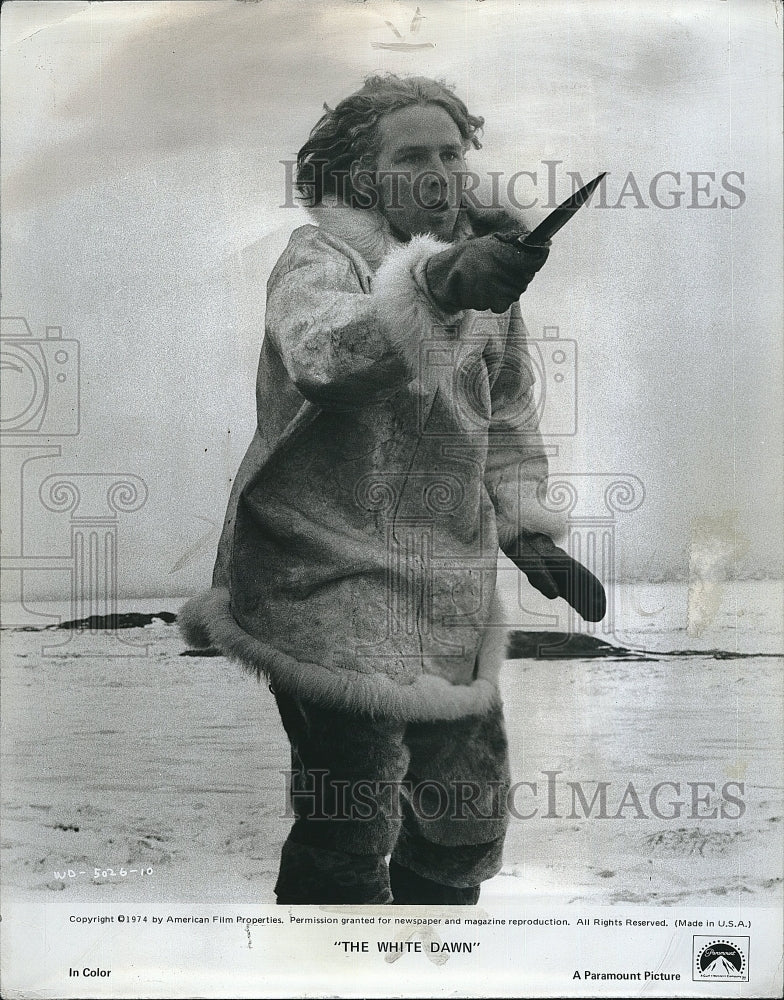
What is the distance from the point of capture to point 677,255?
2.07 metres

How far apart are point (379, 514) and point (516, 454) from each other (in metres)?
0.27

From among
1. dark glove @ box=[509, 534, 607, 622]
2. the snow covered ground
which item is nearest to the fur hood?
dark glove @ box=[509, 534, 607, 622]

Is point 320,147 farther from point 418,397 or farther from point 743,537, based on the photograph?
point 743,537

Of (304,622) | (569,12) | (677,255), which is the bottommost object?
(304,622)

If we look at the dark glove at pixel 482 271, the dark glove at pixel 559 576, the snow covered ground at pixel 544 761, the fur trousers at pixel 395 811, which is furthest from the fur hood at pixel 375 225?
the fur trousers at pixel 395 811

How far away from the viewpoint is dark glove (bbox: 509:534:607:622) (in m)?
2.04

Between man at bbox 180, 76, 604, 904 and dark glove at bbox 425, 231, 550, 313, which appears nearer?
dark glove at bbox 425, 231, 550, 313

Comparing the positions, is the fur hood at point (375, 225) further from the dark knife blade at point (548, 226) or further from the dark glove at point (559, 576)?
the dark glove at point (559, 576)

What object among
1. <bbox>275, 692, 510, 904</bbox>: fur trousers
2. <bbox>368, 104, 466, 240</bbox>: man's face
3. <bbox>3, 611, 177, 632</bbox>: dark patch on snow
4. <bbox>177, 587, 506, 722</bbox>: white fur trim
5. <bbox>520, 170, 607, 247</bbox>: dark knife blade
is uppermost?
<bbox>368, 104, 466, 240</bbox>: man's face

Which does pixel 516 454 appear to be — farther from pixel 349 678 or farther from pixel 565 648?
pixel 349 678

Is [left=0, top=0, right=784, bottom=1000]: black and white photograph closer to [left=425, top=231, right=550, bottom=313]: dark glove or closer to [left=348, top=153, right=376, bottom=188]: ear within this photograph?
[left=348, top=153, right=376, bottom=188]: ear

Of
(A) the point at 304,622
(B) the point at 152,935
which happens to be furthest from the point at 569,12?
(B) the point at 152,935

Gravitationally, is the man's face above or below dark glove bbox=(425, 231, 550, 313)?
above

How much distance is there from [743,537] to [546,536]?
346 millimetres
